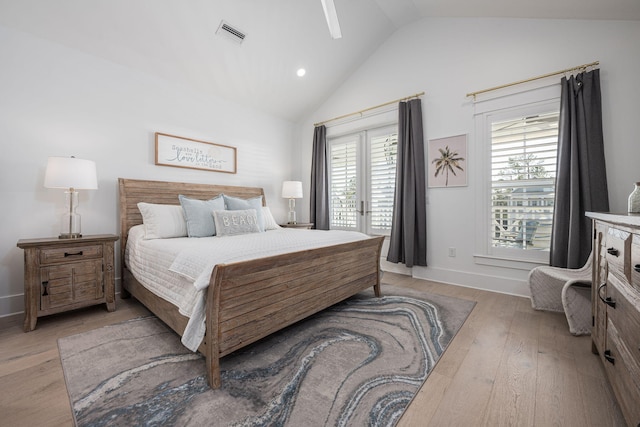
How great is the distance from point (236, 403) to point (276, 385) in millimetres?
223

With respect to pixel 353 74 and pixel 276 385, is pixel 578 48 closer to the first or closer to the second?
pixel 353 74

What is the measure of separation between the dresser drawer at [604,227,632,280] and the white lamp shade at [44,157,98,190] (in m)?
3.63

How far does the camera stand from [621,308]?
4.03ft

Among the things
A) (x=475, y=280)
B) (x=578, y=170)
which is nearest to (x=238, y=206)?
(x=475, y=280)

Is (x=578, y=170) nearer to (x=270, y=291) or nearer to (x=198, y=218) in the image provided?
(x=270, y=291)

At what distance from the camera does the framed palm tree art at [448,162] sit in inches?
132

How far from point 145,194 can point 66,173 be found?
2.69ft

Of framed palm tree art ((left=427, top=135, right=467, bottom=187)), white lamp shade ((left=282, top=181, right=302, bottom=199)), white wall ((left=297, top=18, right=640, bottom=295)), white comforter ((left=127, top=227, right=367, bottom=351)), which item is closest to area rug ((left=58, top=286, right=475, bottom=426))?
white comforter ((left=127, top=227, right=367, bottom=351))

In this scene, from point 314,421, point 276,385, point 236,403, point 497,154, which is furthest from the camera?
point 497,154

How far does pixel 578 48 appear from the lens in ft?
8.79

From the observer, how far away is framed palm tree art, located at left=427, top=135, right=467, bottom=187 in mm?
3359

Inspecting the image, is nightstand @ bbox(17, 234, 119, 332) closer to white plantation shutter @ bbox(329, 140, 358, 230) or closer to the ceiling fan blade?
the ceiling fan blade

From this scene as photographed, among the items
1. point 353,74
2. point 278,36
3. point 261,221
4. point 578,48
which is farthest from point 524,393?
point 353,74

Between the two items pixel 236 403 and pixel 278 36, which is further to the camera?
pixel 278 36
